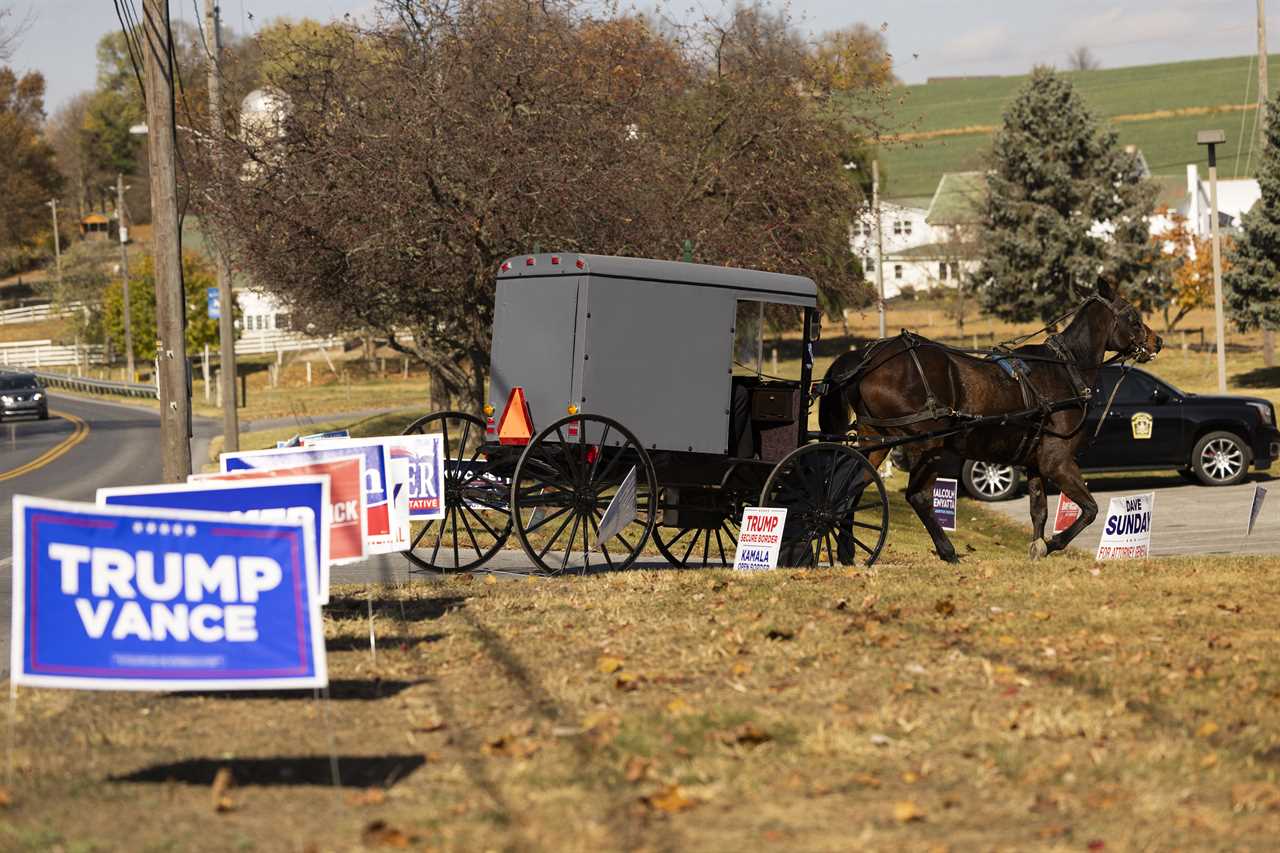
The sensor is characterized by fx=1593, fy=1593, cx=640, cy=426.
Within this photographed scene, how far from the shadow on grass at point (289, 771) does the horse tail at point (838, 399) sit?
7956mm

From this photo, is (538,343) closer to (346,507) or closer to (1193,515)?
(346,507)

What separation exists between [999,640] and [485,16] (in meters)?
17.1

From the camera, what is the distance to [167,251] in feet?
56.7

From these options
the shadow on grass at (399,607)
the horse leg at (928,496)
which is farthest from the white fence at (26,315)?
the shadow on grass at (399,607)

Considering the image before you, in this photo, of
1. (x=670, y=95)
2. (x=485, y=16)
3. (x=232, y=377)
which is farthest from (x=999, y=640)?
→ (x=670, y=95)

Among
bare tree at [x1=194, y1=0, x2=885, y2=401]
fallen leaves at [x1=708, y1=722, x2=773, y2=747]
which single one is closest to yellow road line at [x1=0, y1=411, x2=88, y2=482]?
bare tree at [x1=194, y1=0, x2=885, y2=401]

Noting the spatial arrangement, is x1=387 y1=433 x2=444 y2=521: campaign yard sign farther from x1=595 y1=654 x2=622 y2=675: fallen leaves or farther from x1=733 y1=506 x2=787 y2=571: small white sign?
x1=595 y1=654 x2=622 y2=675: fallen leaves

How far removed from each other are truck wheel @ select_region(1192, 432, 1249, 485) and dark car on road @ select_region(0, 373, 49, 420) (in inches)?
1522

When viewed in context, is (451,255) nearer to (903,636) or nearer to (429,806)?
(903,636)

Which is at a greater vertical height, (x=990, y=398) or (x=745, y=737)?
(x=990, y=398)

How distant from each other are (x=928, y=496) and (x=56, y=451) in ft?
94.2

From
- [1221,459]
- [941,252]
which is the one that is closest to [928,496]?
[1221,459]

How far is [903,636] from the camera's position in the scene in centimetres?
959

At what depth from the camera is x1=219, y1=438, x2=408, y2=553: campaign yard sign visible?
34.3 ft
